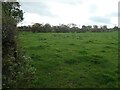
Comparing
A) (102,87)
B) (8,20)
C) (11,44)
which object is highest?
(8,20)

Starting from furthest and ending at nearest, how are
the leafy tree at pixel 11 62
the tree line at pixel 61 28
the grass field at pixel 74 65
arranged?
the tree line at pixel 61 28
the grass field at pixel 74 65
the leafy tree at pixel 11 62

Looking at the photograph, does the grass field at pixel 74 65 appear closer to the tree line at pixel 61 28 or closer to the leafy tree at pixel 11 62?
the leafy tree at pixel 11 62

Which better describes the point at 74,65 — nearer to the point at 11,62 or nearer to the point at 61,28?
the point at 11,62

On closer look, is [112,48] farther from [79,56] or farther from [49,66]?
[49,66]

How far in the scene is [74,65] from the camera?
84.7 feet

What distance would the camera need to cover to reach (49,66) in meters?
25.1

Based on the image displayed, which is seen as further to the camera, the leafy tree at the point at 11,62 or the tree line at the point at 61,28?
the tree line at the point at 61,28

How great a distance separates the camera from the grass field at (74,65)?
22234 millimetres

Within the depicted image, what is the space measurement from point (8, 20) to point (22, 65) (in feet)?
8.60

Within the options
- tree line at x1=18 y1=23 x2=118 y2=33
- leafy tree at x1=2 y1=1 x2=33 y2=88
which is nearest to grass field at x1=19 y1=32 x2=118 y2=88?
leafy tree at x1=2 y1=1 x2=33 y2=88

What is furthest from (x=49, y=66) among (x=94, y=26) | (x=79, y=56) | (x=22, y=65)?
(x=94, y=26)

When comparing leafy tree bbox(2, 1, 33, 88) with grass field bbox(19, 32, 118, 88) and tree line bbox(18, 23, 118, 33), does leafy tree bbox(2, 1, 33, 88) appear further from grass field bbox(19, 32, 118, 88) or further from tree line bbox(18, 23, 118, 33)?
tree line bbox(18, 23, 118, 33)

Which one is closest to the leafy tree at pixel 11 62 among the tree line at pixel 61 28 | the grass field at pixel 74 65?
the grass field at pixel 74 65

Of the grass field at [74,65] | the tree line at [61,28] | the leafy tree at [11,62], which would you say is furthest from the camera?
the tree line at [61,28]
